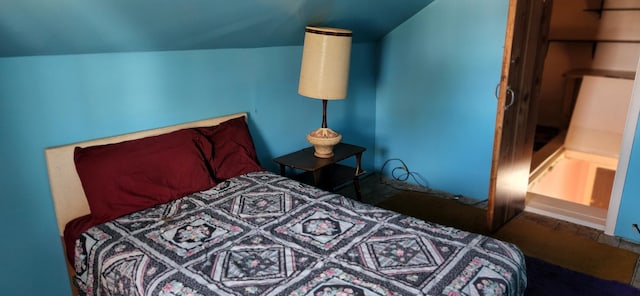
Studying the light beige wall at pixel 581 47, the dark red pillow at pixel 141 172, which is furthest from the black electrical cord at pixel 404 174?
the light beige wall at pixel 581 47

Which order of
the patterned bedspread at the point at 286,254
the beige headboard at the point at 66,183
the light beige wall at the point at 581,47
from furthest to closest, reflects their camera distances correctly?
1. the light beige wall at the point at 581,47
2. the beige headboard at the point at 66,183
3. the patterned bedspread at the point at 286,254

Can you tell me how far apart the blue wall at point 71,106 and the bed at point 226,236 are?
0.27 feet

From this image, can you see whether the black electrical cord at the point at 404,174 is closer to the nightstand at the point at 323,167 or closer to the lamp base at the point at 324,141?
the nightstand at the point at 323,167

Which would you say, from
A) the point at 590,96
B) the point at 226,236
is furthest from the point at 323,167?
the point at 590,96

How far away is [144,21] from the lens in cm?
195

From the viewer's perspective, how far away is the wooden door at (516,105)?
99.3 inches

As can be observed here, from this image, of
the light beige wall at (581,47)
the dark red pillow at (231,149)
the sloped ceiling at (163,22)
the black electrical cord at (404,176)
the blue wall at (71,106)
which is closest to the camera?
the sloped ceiling at (163,22)

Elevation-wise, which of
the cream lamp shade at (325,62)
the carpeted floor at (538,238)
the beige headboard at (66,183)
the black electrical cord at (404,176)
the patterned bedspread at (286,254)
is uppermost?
the cream lamp shade at (325,62)

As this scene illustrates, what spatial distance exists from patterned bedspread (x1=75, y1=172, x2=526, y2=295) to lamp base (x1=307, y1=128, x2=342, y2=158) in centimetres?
71

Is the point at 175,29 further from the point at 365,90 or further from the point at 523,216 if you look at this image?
the point at 523,216

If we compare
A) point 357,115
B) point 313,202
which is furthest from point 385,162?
point 313,202

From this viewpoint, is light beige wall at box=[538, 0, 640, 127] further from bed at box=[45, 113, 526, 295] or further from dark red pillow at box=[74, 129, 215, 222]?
dark red pillow at box=[74, 129, 215, 222]

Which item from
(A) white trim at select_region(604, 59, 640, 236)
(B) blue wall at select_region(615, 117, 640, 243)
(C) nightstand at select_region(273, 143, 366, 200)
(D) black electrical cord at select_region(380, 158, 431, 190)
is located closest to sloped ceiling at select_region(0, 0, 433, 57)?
(C) nightstand at select_region(273, 143, 366, 200)

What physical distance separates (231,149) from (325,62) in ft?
2.59
